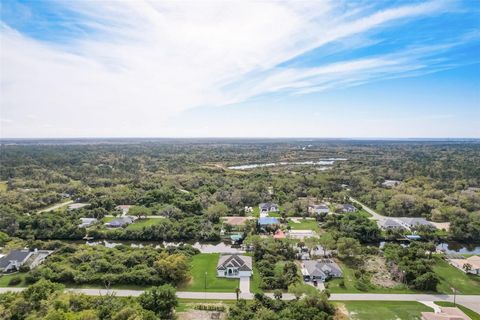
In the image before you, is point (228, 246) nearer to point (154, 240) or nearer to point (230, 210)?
point (154, 240)

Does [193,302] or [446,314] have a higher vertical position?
[446,314]

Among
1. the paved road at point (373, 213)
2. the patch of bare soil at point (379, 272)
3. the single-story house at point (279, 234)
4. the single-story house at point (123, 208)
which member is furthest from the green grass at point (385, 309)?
the single-story house at point (123, 208)

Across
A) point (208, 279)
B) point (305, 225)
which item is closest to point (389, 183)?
point (305, 225)

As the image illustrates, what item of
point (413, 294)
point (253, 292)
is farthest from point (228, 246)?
point (413, 294)

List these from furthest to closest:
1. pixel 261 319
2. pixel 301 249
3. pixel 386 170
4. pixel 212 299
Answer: pixel 386 170, pixel 301 249, pixel 212 299, pixel 261 319

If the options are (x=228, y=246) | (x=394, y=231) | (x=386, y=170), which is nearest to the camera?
(x=228, y=246)

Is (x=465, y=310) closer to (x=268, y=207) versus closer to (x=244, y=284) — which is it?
(x=244, y=284)

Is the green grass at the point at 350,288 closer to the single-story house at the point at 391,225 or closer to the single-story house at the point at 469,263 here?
the single-story house at the point at 469,263
